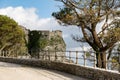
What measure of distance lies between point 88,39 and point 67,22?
2471mm

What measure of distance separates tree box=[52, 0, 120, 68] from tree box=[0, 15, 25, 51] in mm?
30113

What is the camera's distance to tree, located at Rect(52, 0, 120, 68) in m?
27.3

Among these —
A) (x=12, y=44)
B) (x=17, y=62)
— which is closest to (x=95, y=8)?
(x=17, y=62)

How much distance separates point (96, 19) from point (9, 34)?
1311 inches

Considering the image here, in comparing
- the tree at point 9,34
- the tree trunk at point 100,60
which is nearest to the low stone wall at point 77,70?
the tree trunk at point 100,60

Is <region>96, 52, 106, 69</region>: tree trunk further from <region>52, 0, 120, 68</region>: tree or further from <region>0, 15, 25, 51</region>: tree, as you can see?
<region>0, 15, 25, 51</region>: tree

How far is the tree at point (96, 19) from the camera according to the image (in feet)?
89.6

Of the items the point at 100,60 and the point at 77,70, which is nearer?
the point at 77,70

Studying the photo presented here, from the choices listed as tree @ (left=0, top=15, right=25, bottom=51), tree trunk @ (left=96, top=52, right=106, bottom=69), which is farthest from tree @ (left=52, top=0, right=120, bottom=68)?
tree @ (left=0, top=15, right=25, bottom=51)

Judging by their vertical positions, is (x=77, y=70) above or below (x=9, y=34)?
below

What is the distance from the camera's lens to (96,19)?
89.2 feet

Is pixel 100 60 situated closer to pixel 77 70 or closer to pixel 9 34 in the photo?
pixel 77 70

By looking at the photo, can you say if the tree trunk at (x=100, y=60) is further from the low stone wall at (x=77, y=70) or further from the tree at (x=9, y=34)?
the tree at (x=9, y=34)

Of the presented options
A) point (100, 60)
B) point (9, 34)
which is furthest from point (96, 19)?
point (9, 34)
